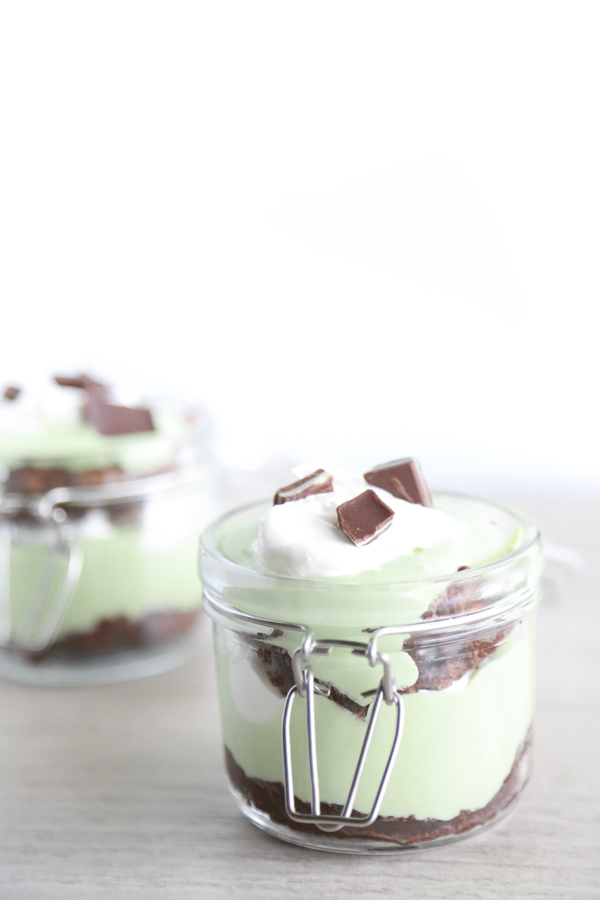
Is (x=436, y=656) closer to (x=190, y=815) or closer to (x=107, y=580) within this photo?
(x=190, y=815)

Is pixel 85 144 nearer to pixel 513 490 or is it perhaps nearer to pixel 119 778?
pixel 513 490

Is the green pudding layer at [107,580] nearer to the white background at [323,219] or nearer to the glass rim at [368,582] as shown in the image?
the glass rim at [368,582]

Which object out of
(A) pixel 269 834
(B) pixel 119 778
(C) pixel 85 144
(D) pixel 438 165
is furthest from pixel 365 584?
(C) pixel 85 144

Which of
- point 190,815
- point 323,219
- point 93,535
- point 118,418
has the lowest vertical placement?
point 190,815

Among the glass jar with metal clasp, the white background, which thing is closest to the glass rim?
the glass jar with metal clasp

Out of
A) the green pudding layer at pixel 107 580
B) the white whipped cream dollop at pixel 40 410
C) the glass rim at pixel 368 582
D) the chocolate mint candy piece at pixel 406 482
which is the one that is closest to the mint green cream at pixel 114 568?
the green pudding layer at pixel 107 580

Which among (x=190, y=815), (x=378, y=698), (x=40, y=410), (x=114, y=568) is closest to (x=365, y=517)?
(x=378, y=698)

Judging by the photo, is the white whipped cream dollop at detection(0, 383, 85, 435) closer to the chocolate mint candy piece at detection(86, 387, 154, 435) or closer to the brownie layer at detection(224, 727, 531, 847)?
the chocolate mint candy piece at detection(86, 387, 154, 435)
